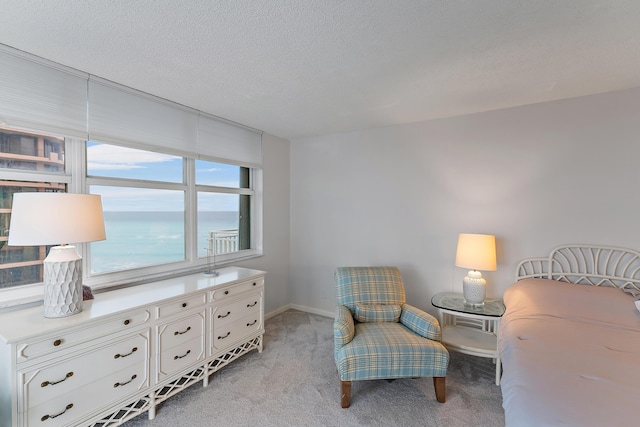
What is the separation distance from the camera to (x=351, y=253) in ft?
12.0

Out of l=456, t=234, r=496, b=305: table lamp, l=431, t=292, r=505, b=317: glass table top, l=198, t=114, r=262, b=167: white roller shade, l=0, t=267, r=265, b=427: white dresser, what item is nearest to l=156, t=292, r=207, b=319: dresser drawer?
l=0, t=267, r=265, b=427: white dresser

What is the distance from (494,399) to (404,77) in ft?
8.19

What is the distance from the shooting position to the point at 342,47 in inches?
67.4

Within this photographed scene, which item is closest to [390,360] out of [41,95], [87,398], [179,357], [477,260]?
[477,260]

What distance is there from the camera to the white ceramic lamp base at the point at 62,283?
1.63 m

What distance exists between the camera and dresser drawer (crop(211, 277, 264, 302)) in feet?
7.88

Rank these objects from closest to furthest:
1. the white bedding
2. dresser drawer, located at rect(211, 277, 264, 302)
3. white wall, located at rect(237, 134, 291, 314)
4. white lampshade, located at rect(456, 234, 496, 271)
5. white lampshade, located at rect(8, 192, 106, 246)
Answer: the white bedding < white lampshade, located at rect(8, 192, 106, 246) < dresser drawer, located at rect(211, 277, 264, 302) < white lampshade, located at rect(456, 234, 496, 271) < white wall, located at rect(237, 134, 291, 314)

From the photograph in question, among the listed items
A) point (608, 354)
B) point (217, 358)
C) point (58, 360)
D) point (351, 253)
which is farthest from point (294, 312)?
point (608, 354)

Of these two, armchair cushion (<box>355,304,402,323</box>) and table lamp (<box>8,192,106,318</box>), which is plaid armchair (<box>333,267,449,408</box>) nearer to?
armchair cushion (<box>355,304,402,323</box>)

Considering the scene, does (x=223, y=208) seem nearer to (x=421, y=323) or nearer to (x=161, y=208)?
(x=161, y=208)

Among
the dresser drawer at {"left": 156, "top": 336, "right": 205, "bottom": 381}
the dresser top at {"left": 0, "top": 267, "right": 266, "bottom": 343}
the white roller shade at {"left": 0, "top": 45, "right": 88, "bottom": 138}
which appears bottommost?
the dresser drawer at {"left": 156, "top": 336, "right": 205, "bottom": 381}

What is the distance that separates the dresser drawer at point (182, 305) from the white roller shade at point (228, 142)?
145cm

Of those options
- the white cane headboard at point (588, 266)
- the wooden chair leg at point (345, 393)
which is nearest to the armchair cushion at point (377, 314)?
the wooden chair leg at point (345, 393)

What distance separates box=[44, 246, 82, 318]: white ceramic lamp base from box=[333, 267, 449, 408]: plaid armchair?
66.5 inches
